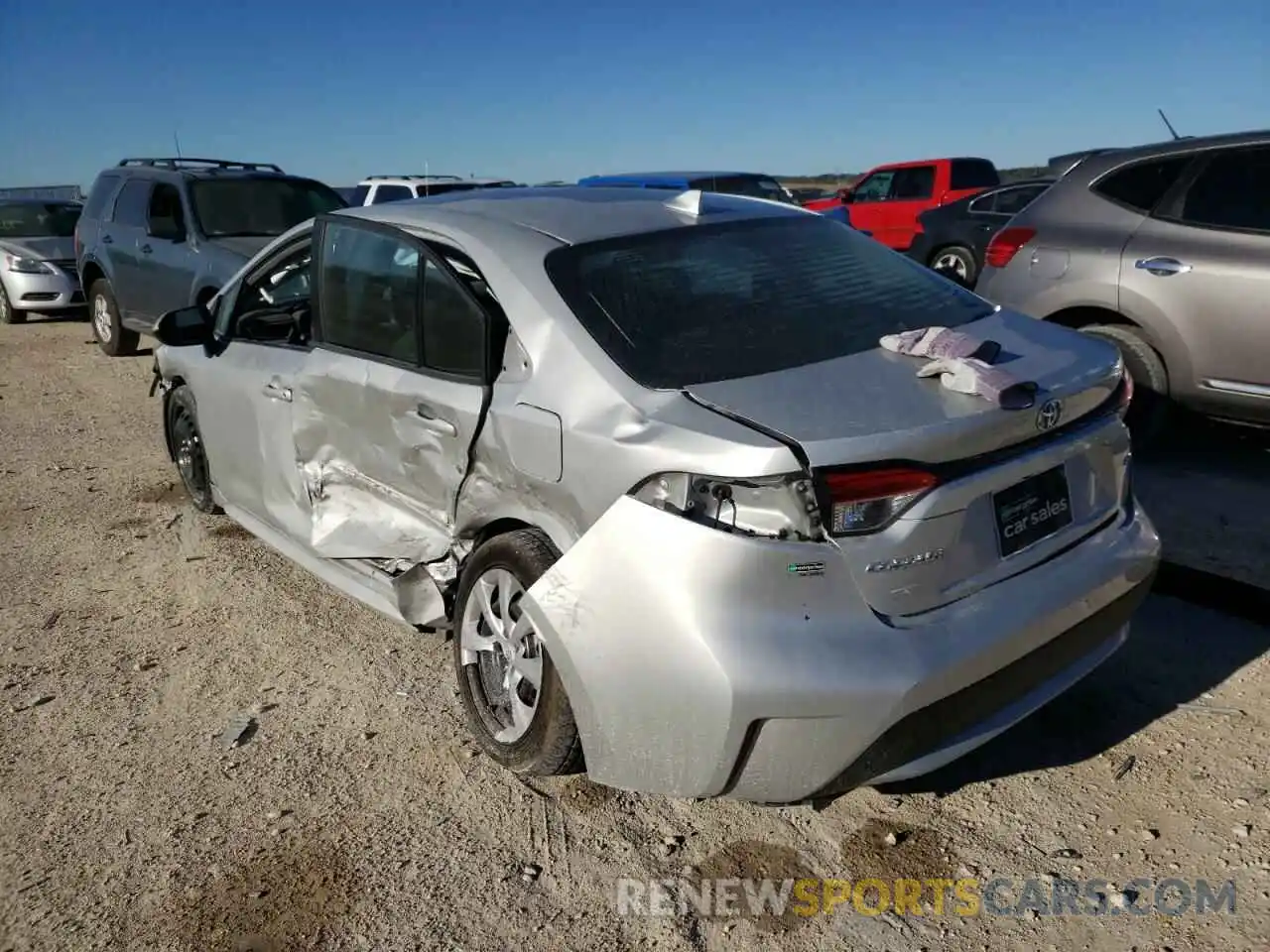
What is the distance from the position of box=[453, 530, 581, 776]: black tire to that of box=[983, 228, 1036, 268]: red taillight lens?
4031 mm

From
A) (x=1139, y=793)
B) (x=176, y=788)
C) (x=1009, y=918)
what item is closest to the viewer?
(x=1009, y=918)

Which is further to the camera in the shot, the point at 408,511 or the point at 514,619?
the point at 408,511

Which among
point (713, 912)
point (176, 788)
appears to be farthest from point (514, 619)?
point (176, 788)

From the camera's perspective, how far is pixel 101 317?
1118 cm

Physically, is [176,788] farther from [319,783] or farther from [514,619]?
[514,619]

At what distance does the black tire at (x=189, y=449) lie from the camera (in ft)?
17.1

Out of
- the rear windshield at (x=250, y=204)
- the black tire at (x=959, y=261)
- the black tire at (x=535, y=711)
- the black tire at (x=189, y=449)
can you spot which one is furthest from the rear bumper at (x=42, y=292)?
the black tire at (x=535, y=711)

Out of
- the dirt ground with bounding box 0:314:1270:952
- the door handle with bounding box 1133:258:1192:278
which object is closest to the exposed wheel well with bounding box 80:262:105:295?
the dirt ground with bounding box 0:314:1270:952

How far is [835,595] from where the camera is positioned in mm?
2328

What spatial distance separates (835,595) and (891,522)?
206mm

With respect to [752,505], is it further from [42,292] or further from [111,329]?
[42,292]

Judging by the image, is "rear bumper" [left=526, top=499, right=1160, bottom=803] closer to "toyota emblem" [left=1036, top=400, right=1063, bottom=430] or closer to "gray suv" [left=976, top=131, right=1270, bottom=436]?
"toyota emblem" [left=1036, top=400, right=1063, bottom=430]

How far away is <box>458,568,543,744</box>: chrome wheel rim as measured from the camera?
2.95 meters

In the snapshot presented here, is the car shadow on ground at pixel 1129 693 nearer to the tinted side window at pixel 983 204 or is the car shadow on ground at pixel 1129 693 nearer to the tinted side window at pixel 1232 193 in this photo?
the tinted side window at pixel 1232 193
